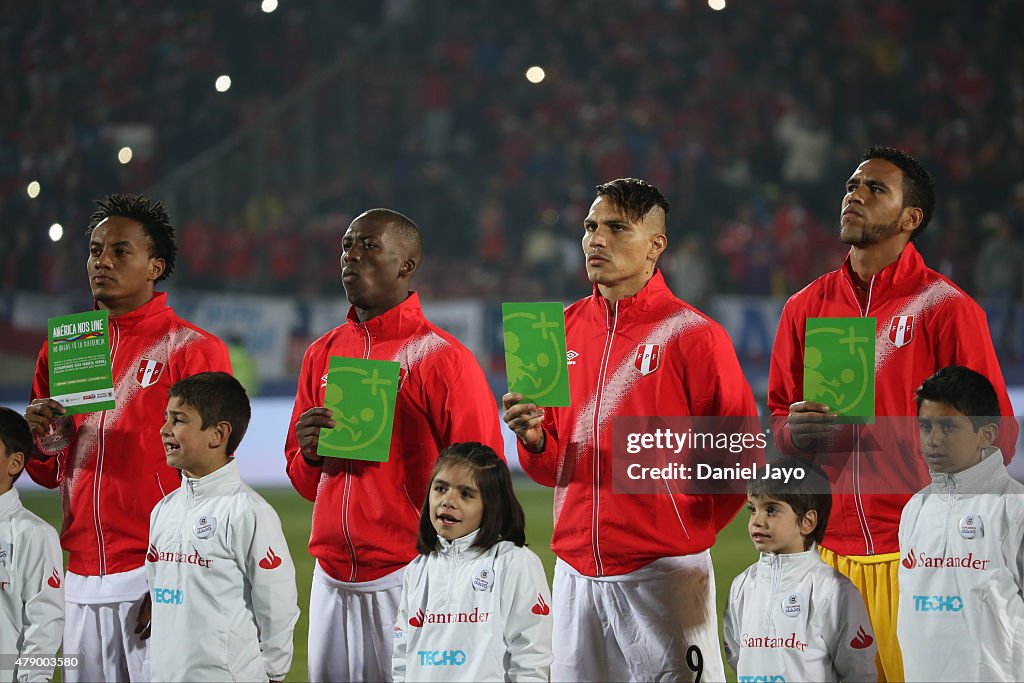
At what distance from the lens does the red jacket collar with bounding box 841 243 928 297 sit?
391 centimetres

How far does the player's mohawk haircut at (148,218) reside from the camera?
4.34 metres

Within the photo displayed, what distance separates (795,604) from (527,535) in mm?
5631

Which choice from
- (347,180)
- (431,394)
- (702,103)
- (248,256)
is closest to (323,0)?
(347,180)

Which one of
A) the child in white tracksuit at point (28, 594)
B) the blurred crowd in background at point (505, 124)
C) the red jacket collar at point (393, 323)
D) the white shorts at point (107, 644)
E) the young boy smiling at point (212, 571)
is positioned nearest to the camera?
the young boy smiling at point (212, 571)

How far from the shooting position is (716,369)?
3.73m

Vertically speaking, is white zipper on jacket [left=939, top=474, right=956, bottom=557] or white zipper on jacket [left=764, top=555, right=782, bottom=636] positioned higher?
white zipper on jacket [left=939, top=474, right=956, bottom=557]

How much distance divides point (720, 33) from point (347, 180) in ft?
18.4

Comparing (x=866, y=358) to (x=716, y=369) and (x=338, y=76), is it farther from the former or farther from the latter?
(x=338, y=76)

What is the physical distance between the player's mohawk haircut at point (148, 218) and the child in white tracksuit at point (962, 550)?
2.66 meters

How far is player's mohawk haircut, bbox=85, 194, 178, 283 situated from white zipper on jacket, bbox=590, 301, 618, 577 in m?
1.60

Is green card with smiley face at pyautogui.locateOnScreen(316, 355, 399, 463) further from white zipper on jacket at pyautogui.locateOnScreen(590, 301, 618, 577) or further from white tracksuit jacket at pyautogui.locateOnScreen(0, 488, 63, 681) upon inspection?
white tracksuit jacket at pyautogui.locateOnScreen(0, 488, 63, 681)

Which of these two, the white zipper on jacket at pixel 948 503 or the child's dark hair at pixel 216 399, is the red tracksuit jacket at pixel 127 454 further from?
the white zipper on jacket at pixel 948 503

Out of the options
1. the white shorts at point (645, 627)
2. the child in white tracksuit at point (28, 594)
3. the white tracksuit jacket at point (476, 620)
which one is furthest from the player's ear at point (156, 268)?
the white shorts at point (645, 627)

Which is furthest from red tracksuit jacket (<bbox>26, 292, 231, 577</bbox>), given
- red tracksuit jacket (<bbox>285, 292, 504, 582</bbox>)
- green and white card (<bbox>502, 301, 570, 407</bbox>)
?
green and white card (<bbox>502, 301, 570, 407</bbox>)
